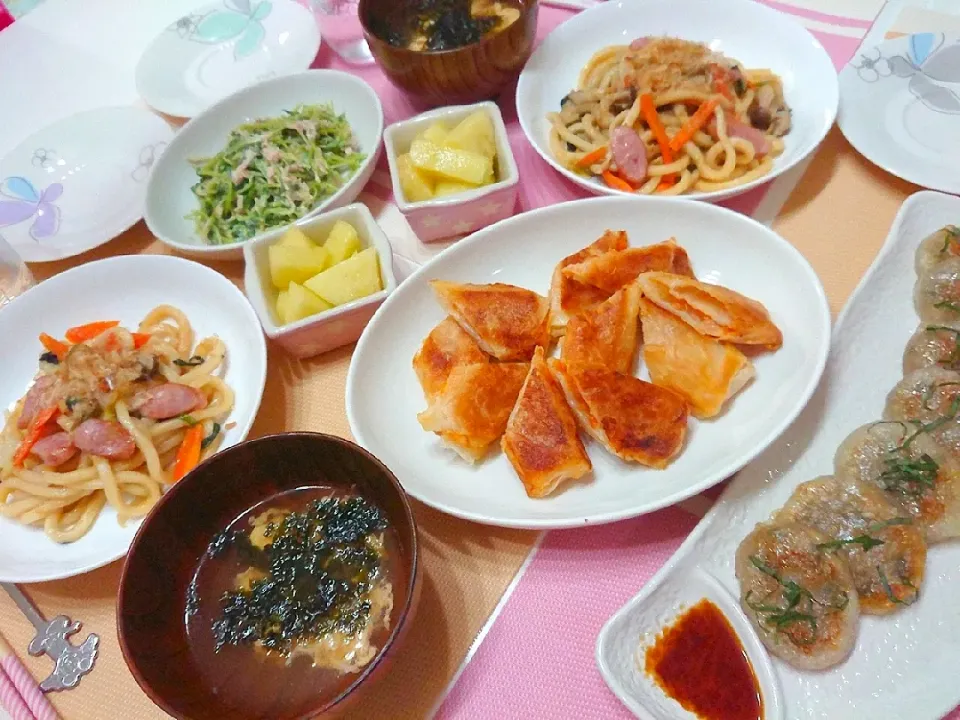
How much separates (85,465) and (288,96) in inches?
68.9

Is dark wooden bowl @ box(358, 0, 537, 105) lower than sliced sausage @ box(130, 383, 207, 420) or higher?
higher

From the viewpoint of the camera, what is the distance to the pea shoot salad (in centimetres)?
258

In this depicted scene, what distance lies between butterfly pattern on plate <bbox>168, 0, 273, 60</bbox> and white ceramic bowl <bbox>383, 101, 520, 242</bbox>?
128 cm

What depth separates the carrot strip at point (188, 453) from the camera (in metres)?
2.02

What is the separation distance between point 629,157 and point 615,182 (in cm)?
10

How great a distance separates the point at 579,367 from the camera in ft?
6.04

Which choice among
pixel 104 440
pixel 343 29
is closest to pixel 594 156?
pixel 343 29

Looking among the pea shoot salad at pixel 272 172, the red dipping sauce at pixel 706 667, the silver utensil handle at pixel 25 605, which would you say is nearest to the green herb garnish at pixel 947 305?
the red dipping sauce at pixel 706 667

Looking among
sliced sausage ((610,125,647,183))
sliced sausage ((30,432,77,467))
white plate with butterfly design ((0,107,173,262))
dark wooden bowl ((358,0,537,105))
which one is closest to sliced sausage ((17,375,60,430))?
sliced sausage ((30,432,77,467))

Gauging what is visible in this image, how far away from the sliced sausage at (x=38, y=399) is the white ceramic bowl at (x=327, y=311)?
2.21 feet

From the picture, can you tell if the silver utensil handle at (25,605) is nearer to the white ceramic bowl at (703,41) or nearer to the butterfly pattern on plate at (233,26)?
the white ceramic bowl at (703,41)

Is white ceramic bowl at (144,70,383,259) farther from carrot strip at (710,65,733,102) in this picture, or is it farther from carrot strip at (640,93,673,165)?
carrot strip at (710,65,733,102)

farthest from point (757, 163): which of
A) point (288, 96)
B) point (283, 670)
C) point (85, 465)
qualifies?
point (85, 465)

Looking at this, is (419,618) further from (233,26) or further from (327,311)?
(233,26)
